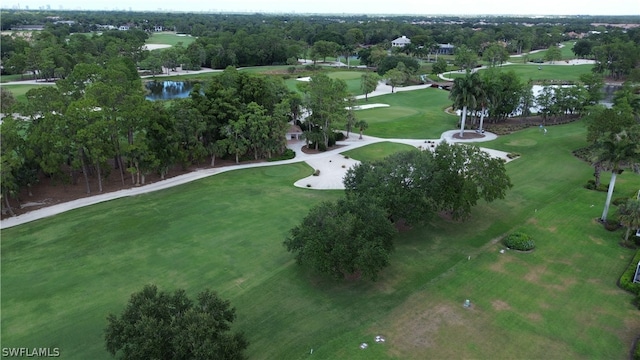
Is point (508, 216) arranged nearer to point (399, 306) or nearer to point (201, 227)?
point (399, 306)

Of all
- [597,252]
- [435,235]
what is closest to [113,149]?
[435,235]

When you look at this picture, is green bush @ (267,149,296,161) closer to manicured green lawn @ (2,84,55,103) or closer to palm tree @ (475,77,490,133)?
palm tree @ (475,77,490,133)

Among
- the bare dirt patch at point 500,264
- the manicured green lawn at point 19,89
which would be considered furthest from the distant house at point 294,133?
the manicured green lawn at point 19,89

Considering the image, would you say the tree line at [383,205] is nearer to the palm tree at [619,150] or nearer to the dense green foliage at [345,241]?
the dense green foliage at [345,241]

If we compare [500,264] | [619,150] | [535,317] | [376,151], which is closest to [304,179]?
[376,151]

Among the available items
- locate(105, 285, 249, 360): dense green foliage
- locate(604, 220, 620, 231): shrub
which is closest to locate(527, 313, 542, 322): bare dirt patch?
locate(604, 220, 620, 231): shrub

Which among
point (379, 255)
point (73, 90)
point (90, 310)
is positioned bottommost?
point (90, 310)

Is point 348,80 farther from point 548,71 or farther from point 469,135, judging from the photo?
point 548,71
